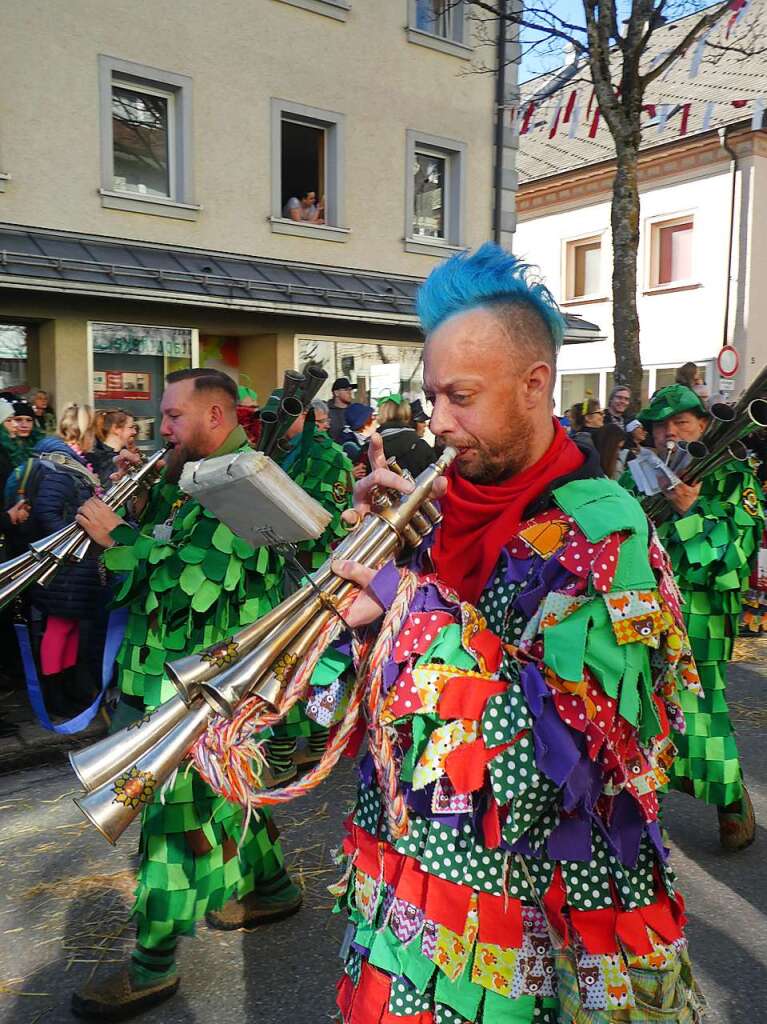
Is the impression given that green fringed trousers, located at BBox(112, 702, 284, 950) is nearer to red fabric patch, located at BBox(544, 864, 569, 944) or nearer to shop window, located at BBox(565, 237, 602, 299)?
red fabric patch, located at BBox(544, 864, 569, 944)

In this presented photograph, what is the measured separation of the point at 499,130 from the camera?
1510cm

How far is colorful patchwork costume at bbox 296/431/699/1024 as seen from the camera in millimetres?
1432

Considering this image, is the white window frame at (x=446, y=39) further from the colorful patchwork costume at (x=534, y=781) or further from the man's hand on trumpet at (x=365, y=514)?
the colorful patchwork costume at (x=534, y=781)

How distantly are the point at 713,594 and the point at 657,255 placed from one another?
19.0m

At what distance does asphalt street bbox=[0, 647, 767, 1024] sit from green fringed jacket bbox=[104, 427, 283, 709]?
0.89m

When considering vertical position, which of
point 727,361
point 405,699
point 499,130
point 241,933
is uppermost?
point 499,130

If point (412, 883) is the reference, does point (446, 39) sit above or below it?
above

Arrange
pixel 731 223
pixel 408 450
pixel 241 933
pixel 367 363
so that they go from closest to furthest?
pixel 241 933, pixel 408 450, pixel 367 363, pixel 731 223

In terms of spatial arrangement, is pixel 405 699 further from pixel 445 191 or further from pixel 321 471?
pixel 445 191

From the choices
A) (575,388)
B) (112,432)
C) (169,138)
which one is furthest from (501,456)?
(575,388)

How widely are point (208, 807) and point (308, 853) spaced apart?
1088 millimetres

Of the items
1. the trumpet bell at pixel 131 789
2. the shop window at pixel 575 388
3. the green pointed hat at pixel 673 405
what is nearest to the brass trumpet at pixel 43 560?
the trumpet bell at pixel 131 789

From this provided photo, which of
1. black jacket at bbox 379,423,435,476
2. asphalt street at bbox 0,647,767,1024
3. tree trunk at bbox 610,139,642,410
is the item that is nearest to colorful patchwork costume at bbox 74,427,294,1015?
asphalt street at bbox 0,647,767,1024

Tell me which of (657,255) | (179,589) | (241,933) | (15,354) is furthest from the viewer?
(657,255)
